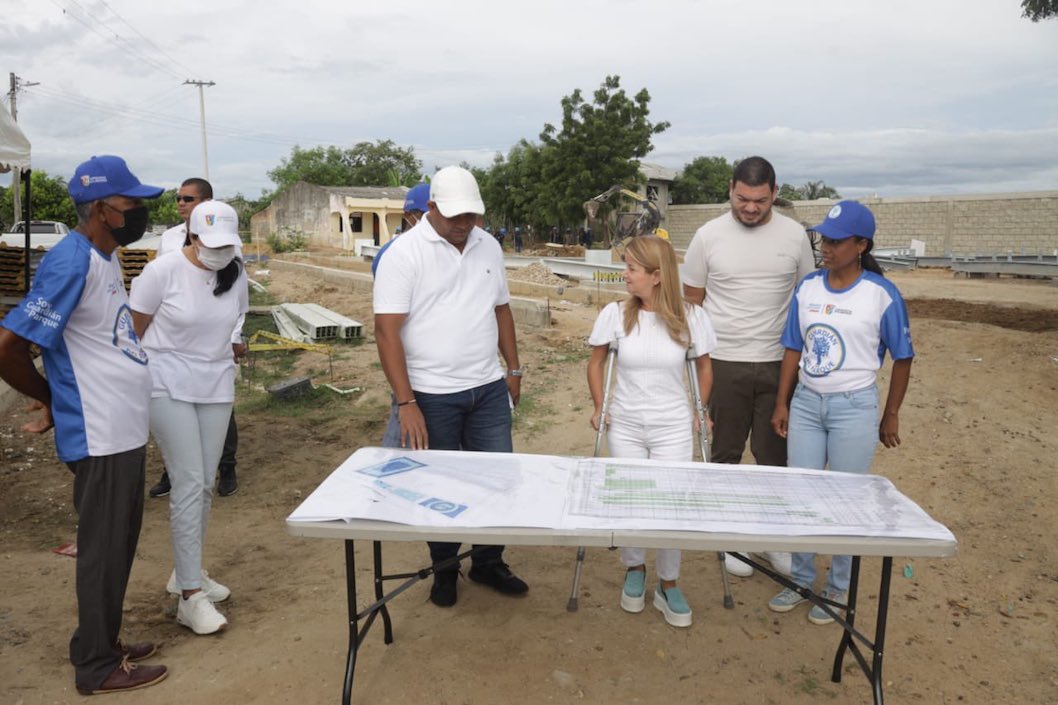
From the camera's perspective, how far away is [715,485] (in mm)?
2668

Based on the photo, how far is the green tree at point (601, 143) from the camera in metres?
35.6

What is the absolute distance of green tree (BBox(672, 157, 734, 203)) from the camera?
52.4m

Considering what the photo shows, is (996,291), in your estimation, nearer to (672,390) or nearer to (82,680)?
(672,390)

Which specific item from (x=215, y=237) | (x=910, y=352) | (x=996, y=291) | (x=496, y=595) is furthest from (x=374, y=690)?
(x=996, y=291)

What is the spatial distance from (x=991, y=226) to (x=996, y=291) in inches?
469

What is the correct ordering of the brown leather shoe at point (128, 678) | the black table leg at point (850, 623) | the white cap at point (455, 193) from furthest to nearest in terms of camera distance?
the white cap at point (455, 193) → the black table leg at point (850, 623) → the brown leather shoe at point (128, 678)

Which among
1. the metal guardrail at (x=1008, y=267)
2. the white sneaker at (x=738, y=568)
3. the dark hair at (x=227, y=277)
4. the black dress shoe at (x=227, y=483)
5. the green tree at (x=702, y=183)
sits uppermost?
the green tree at (x=702, y=183)

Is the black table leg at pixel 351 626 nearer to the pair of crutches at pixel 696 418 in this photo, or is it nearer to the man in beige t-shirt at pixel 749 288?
the pair of crutches at pixel 696 418

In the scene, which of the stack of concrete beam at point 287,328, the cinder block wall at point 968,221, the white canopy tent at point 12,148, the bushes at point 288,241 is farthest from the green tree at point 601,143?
the white canopy tent at point 12,148

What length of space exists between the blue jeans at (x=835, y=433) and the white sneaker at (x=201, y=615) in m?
2.55

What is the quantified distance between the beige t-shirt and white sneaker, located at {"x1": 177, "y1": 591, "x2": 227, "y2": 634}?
2566mm

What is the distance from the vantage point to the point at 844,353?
3.18 m

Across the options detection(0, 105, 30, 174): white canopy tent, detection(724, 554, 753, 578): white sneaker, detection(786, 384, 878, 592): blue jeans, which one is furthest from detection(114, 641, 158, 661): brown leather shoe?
detection(0, 105, 30, 174): white canopy tent

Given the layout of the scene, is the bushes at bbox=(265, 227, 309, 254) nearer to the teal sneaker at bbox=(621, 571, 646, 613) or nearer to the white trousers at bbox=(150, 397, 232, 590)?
the white trousers at bbox=(150, 397, 232, 590)
